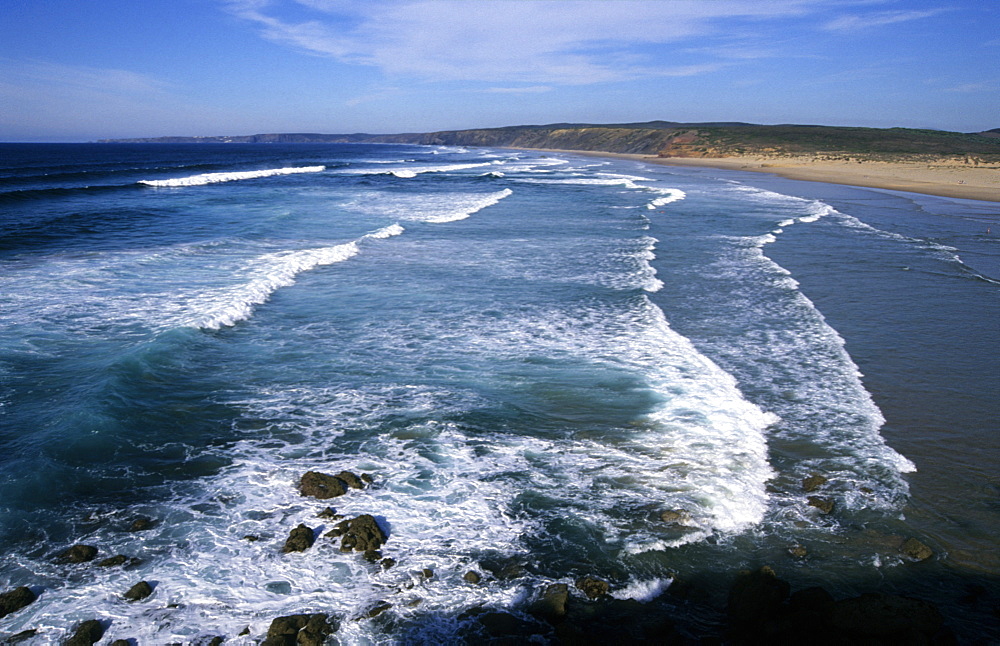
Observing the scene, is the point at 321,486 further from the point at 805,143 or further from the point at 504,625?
the point at 805,143

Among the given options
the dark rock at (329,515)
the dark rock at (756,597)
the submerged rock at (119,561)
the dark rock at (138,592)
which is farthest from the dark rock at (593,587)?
the submerged rock at (119,561)

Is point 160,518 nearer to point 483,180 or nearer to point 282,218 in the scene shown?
point 282,218

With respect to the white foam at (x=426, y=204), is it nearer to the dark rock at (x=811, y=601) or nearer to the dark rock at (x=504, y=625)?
the dark rock at (x=504, y=625)

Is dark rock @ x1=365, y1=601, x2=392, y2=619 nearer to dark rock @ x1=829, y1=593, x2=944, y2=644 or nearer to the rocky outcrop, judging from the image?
the rocky outcrop

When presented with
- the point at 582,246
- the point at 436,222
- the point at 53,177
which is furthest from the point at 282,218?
the point at 53,177

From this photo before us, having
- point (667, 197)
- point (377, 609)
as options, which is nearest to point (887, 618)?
point (377, 609)

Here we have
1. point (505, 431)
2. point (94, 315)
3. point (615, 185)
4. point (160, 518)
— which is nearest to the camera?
point (160, 518)

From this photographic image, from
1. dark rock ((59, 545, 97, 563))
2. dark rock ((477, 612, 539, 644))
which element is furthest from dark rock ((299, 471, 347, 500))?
dark rock ((477, 612, 539, 644))
